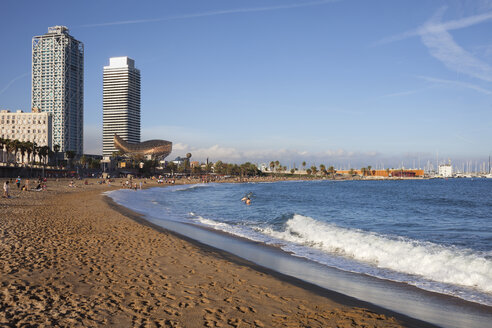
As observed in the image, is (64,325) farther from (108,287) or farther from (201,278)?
(201,278)

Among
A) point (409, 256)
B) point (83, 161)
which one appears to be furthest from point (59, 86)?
point (409, 256)

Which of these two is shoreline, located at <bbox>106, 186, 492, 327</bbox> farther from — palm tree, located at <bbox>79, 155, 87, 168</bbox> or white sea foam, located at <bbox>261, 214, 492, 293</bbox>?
palm tree, located at <bbox>79, 155, 87, 168</bbox>

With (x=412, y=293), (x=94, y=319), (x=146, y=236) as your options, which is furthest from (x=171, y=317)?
(x=146, y=236)

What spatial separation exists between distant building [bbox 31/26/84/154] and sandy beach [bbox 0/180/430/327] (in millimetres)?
193795

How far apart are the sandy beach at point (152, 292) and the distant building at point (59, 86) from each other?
193795 mm

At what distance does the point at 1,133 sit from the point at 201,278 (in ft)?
590

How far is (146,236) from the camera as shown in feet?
42.3

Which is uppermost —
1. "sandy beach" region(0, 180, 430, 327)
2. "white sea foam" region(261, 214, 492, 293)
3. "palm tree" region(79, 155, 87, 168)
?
"palm tree" region(79, 155, 87, 168)

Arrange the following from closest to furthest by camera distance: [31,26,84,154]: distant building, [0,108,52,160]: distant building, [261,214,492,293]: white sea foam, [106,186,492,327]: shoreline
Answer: [106,186,492,327]: shoreline < [261,214,492,293]: white sea foam < [0,108,52,160]: distant building < [31,26,84,154]: distant building

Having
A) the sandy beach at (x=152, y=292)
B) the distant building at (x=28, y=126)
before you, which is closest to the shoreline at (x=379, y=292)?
the sandy beach at (x=152, y=292)

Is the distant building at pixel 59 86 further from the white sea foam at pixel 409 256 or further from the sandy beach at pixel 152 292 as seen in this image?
the sandy beach at pixel 152 292

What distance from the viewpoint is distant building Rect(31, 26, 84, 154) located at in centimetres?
18312

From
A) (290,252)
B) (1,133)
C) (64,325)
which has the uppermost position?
(1,133)

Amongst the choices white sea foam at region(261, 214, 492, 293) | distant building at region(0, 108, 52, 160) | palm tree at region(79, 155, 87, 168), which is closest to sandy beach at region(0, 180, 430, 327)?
white sea foam at region(261, 214, 492, 293)
